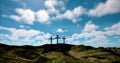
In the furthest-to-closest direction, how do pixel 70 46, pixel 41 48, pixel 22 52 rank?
pixel 70 46 → pixel 41 48 → pixel 22 52

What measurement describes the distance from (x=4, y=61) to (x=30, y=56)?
55.9 ft

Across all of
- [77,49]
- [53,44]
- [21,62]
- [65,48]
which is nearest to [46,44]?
[53,44]

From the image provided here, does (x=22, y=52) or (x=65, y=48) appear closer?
(x=22, y=52)

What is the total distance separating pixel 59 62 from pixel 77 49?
39161 mm

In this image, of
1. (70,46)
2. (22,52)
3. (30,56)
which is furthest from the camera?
(70,46)

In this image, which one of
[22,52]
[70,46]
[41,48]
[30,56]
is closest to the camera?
[30,56]

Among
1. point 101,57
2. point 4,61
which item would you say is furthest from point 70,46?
point 4,61

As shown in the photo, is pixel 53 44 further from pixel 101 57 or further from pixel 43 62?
pixel 43 62

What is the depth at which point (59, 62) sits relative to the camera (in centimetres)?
5725

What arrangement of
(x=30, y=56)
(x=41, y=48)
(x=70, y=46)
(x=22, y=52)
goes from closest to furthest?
(x=30, y=56)
(x=22, y=52)
(x=41, y=48)
(x=70, y=46)

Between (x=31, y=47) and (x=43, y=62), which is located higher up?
(x=31, y=47)

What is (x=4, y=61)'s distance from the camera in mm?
54219

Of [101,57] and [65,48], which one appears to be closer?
[101,57]

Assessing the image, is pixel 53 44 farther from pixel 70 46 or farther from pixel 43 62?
pixel 43 62
